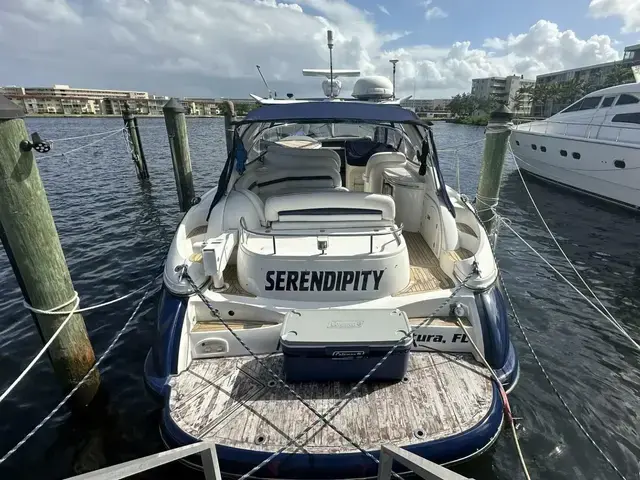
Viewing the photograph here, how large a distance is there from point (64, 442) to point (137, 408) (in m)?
0.72

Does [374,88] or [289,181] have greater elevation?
[374,88]

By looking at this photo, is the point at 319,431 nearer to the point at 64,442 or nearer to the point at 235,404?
the point at 235,404

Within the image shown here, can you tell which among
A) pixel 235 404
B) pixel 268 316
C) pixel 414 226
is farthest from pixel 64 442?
pixel 414 226

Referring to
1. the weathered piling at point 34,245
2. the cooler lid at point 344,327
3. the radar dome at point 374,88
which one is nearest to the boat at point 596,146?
the radar dome at point 374,88

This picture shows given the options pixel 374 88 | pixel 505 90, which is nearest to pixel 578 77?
pixel 505 90

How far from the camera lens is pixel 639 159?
445 inches

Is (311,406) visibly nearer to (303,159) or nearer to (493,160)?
(303,159)

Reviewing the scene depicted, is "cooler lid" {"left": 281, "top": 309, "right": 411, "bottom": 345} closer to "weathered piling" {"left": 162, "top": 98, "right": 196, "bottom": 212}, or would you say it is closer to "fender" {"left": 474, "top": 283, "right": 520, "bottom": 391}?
"fender" {"left": 474, "top": 283, "right": 520, "bottom": 391}

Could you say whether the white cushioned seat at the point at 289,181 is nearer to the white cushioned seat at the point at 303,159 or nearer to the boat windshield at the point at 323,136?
the white cushioned seat at the point at 303,159

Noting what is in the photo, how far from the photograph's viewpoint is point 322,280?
352 centimetres

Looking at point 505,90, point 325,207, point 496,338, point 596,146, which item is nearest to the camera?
point 496,338

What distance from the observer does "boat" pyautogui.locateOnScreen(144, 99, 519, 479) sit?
106 inches

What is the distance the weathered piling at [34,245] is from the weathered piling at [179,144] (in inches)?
220

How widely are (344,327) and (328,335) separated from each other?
17cm
